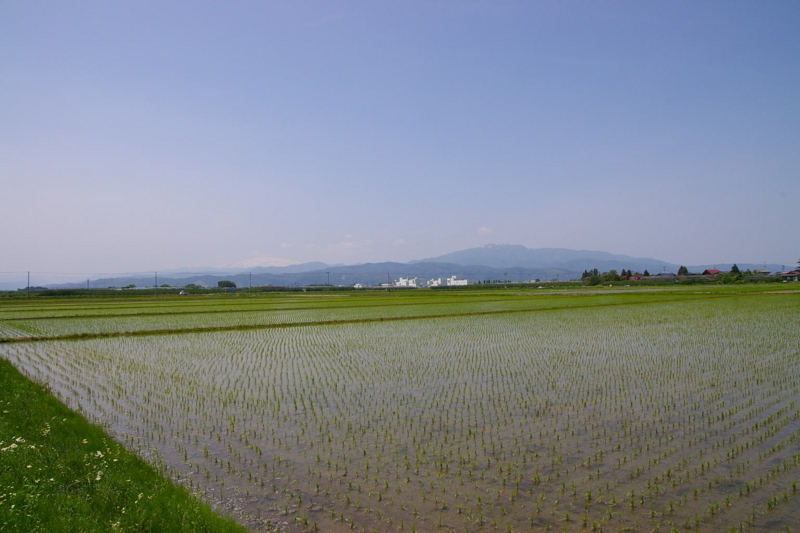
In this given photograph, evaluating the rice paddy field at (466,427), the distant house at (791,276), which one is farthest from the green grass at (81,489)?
the distant house at (791,276)

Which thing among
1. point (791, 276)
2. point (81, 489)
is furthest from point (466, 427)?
point (791, 276)

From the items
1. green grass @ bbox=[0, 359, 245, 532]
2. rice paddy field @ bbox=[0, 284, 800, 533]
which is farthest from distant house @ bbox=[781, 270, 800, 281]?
green grass @ bbox=[0, 359, 245, 532]

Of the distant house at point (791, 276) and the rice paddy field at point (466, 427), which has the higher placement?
the distant house at point (791, 276)

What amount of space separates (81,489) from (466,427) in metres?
4.62

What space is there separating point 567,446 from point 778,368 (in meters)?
7.72

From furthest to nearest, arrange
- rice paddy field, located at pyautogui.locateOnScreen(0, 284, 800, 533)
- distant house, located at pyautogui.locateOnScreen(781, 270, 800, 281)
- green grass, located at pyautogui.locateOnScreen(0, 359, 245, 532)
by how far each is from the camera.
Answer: distant house, located at pyautogui.locateOnScreen(781, 270, 800, 281) < rice paddy field, located at pyautogui.locateOnScreen(0, 284, 800, 533) < green grass, located at pyautogui.locateOnScreen(0, 359, 245, 532)

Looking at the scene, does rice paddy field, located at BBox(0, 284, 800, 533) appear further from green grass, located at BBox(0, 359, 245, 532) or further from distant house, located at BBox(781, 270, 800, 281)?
distant house, located at BBox(781, 270, 800, 281)

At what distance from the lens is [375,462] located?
6.02 metres

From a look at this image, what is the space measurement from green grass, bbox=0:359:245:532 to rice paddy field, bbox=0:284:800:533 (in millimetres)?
456

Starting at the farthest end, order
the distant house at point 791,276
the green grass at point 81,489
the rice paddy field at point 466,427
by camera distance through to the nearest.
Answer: the distant house at point 791,276, the rice paddy field at point 466,427, the green grass at point 81,489

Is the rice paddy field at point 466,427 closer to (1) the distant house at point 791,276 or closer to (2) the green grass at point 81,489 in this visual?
(2) the green grass at point 81,489

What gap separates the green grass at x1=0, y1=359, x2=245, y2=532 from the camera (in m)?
4.08

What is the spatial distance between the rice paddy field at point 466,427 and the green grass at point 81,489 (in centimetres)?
46

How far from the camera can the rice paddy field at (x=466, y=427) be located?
484cm
